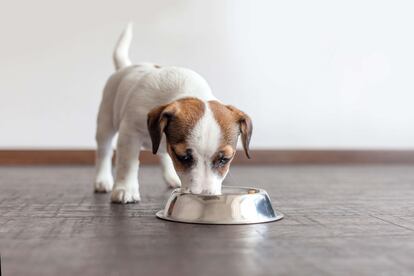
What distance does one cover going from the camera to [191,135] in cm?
240

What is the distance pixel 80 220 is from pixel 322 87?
3888 mm

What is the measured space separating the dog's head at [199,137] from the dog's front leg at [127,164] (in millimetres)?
290

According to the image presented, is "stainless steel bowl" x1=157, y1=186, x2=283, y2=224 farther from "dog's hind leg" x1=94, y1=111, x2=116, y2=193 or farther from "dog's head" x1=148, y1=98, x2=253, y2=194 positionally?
"dog's hind leg" x1=94, y1=111, x2=116, y2=193

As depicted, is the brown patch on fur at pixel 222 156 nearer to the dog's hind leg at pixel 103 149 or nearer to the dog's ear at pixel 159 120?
the dog's ear at pixel 159 120

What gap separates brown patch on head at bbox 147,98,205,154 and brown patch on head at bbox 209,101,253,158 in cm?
6

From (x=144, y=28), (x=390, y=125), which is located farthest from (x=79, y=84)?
(x=390, y=125)

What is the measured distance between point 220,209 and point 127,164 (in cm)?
61

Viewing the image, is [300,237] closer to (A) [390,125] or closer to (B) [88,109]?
(B) [88,109]

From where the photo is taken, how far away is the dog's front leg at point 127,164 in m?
2.80

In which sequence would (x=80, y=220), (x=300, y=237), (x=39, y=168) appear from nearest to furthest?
(x=300, y=237), (x=80, y=220), (x=39, y=168)

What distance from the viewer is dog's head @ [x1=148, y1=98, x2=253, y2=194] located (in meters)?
2.38

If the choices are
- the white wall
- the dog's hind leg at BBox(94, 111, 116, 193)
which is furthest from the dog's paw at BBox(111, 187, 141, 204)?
the white wall

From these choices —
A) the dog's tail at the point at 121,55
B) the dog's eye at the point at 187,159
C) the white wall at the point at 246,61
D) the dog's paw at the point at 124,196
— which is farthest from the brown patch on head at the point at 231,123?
the white wall at the point at 246,61

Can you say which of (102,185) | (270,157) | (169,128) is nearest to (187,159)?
(169,128)
